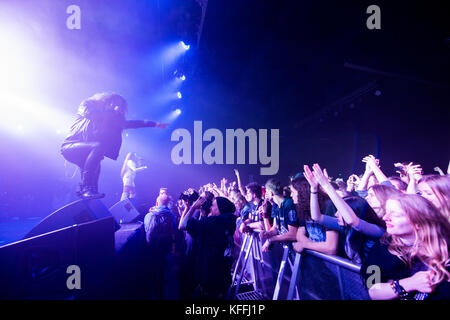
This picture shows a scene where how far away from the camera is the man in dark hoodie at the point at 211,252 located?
210cm

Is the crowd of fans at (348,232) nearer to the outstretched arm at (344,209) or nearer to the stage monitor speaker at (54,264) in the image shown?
the outstretched arm at (344,209)

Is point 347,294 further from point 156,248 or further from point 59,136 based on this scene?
point 59,136

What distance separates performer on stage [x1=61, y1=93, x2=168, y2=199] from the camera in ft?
7.09

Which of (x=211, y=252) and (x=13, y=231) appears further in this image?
(x=13, y=231)

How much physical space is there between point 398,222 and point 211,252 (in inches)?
67.3

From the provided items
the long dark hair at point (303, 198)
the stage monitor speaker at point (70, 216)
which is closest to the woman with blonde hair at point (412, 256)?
the long dark hair at point (303, 198)

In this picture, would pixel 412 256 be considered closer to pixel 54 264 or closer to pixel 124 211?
pixel 54 264

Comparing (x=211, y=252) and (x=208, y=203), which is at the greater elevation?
(x=208, y=203)

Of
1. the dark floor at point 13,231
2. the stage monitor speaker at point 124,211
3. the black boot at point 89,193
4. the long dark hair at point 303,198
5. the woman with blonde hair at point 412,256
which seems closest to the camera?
the woman with blonde hair at point 412,256

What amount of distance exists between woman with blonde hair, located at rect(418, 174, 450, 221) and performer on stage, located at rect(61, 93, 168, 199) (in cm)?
302

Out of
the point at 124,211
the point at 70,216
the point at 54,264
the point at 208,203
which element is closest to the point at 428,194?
the point at 208,203

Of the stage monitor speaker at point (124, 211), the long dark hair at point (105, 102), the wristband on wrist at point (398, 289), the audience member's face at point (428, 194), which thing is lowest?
the stage monitor speaker at point (124, 211)

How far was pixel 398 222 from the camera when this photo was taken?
112 centimetres
